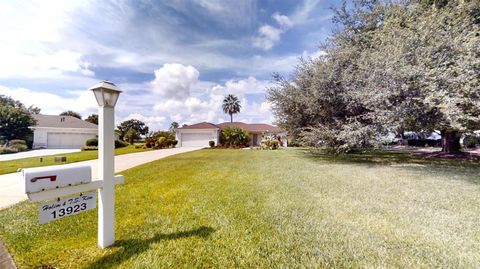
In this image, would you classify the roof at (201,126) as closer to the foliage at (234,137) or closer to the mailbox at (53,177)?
the foliage at (234,137)

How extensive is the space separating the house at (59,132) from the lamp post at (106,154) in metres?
30.3

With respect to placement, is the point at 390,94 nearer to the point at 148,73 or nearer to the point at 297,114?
the point at 297,114

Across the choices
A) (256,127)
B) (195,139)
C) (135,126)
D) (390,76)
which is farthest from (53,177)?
(135,126)

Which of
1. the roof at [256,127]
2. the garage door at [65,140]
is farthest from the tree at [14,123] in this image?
the roof at [256,127]

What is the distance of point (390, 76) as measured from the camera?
8289mm

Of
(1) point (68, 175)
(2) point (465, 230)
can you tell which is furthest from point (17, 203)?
(2) point (465, 230)

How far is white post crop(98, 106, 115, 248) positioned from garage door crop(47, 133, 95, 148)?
100ft

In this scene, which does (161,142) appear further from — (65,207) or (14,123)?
(65,207)

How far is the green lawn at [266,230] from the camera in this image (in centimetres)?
249

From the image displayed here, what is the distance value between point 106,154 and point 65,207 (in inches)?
27.1

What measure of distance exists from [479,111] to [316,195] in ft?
27.1

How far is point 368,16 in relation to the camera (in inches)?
457

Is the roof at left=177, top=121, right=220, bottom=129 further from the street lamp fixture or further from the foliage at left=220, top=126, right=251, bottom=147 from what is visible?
the street lamp fixture

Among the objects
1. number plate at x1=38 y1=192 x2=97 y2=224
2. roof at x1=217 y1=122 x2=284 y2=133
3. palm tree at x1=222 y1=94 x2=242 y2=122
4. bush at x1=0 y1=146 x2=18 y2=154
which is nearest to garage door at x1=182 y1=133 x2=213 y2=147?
roof at x1=217 y1=122 x2=284 y2=133
